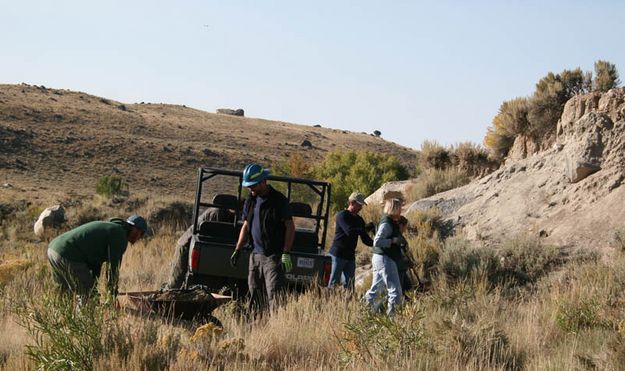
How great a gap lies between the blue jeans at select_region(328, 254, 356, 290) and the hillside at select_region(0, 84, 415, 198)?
31.4 m

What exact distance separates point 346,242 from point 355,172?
17.9m

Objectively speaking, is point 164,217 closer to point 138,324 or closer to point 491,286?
point 491,286

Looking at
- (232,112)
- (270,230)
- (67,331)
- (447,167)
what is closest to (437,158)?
(447,167)

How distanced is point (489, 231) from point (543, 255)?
7.62 ft

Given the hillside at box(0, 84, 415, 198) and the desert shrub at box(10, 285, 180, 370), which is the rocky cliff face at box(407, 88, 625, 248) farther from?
the hillside at box(0, 84, 415, 198)

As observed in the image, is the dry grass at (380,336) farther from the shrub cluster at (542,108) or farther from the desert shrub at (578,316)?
the shrub cluster at (542,108)

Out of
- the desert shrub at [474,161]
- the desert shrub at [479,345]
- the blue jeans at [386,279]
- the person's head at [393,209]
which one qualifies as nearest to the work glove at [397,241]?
the blue jeans at [386,279]

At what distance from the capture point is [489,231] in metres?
16.0

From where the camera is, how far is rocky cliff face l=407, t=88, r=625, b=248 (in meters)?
14.5

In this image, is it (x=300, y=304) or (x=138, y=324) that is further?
(x=300, y=304)

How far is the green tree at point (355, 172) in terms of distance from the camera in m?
28.1

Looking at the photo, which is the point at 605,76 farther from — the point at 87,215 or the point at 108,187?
the point at 108,187

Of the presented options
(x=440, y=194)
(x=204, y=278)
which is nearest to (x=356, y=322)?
(x=204, y=278)

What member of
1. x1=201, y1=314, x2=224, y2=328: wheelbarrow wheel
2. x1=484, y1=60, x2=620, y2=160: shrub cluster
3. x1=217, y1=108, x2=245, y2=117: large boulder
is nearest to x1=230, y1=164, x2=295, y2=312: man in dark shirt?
x1=201, y1=314, x2=224, y2=328: wheelbarrow wheel
